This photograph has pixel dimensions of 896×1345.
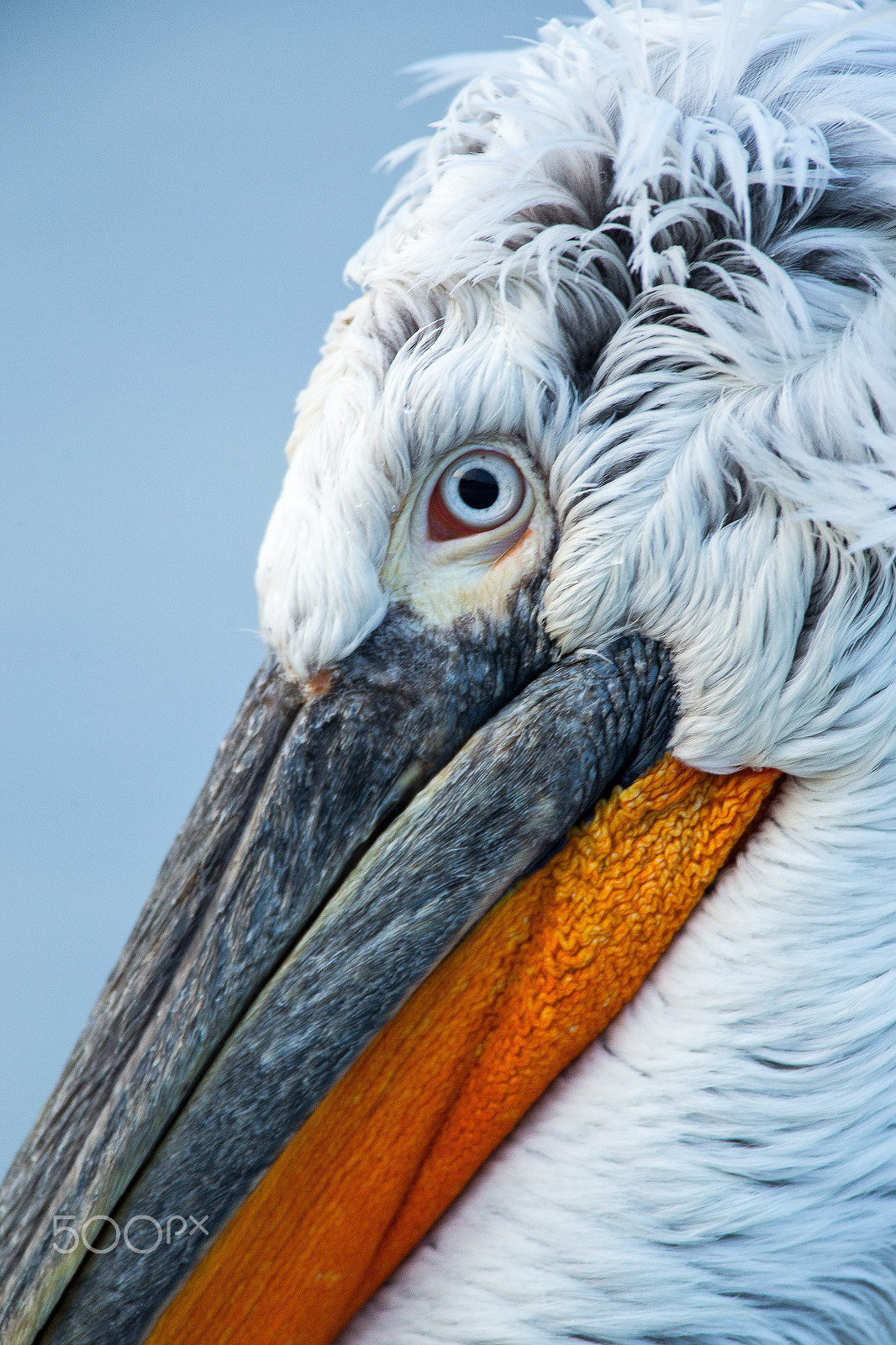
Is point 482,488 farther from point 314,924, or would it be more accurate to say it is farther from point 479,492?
point 314,924

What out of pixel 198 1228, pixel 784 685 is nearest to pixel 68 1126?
pixel 198 1228

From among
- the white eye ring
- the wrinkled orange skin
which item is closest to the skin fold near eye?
the white eye ring

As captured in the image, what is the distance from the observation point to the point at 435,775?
0.80 metres

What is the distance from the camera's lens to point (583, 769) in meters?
0.79

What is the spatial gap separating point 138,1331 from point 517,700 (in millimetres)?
591

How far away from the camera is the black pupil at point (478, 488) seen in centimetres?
79

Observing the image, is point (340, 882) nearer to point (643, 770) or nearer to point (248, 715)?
point (248, 715)

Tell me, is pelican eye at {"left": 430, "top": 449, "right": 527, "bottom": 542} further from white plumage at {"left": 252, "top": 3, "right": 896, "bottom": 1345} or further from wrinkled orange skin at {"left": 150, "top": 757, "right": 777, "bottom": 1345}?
wrinkled orange skin at {"left": 150, "top": 757, "right": 777, "bottom": 1345}

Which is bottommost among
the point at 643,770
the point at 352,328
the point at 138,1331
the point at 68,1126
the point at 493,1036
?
the point at 138,1331

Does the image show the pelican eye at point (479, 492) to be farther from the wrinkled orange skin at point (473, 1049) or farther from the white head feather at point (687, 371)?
the wrinkled orange skin at point (473, 1049)

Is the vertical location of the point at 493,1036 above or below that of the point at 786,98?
below

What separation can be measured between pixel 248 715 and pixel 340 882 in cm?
16

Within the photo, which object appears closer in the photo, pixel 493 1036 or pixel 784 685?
pixel 784 685

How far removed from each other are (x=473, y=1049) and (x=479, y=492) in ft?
1.59
